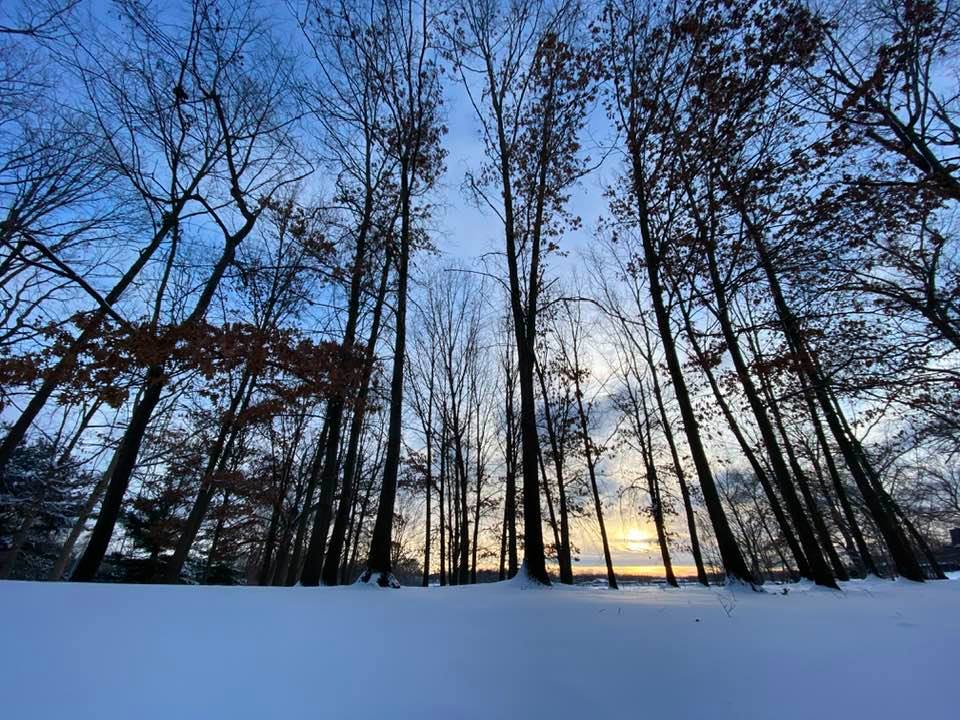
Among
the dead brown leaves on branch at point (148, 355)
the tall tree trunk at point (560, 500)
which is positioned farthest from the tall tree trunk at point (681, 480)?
the dead brown leaves on branch at point (148, 355)

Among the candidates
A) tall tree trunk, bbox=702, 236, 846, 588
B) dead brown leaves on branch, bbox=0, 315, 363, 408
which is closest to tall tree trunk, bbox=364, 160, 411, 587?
dead brown leaves on branch, bbox=0, 315, 363, 408

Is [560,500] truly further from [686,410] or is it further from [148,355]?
[148,355]

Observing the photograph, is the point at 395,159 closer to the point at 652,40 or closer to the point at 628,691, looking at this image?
the point at 652,40

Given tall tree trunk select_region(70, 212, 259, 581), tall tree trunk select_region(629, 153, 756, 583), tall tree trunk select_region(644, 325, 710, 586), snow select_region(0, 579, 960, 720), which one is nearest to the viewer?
snow select_region(0, 579, 960, 720)

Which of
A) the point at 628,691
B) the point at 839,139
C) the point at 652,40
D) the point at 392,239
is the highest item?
the point at 652,40

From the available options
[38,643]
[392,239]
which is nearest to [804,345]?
[38,643]

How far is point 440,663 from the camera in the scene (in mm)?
1975

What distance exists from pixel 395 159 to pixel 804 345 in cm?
1018

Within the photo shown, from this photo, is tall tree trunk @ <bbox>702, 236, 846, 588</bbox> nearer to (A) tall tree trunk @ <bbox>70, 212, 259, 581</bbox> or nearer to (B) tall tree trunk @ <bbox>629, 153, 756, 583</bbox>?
(B) tall tree trunk @ <bbox>629, 153, 756, 583</bbox>

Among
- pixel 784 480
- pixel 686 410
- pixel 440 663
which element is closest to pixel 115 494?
pixel 440 663

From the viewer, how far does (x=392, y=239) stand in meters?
10.3

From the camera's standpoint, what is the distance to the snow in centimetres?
146

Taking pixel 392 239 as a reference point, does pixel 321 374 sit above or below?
below

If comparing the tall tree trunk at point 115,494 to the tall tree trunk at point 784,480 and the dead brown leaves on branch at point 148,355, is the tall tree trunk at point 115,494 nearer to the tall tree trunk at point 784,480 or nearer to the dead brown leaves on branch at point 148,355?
the dead brown leaves on branch at point 148,355
